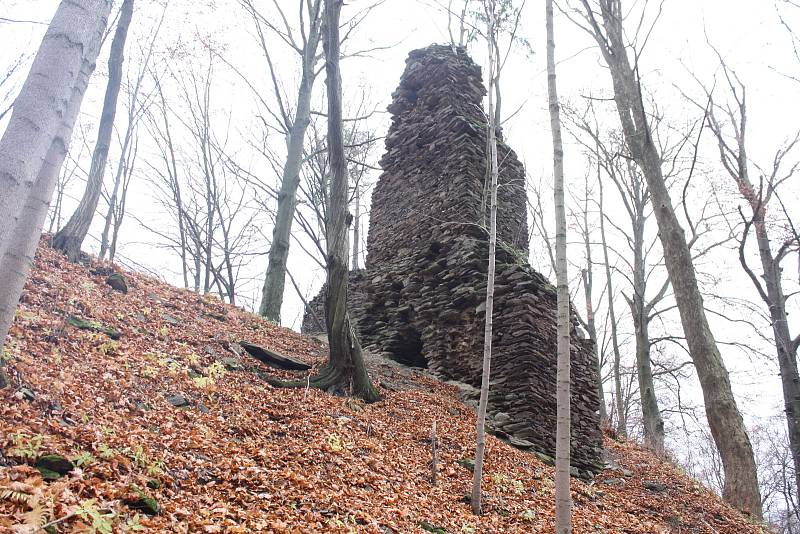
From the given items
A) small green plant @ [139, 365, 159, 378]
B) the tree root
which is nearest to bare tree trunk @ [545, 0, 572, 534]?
the tree root

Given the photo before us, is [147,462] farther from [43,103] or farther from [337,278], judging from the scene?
[337,278]

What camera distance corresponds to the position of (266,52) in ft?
42.7

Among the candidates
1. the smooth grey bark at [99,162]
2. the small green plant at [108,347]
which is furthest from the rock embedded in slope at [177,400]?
the smooth grey bark at [99,162]

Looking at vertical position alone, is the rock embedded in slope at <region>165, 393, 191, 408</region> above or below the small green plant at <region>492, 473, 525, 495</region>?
above

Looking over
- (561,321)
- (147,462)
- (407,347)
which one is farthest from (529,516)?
(407,347)

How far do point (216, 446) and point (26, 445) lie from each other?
5.08 feet

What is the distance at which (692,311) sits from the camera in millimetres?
7594

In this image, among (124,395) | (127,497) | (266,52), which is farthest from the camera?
(266,52)

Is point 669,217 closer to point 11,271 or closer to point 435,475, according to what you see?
point 435,475

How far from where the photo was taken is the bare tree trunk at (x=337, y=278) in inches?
281

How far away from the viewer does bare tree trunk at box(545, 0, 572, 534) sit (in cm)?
405

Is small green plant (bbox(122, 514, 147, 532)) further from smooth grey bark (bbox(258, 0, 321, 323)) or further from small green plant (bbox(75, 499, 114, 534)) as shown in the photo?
smooth grey bark (bbox(258, 0, 321, 323))

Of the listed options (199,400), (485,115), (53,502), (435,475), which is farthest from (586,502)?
(485,115)

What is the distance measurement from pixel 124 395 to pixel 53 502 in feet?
6.52
